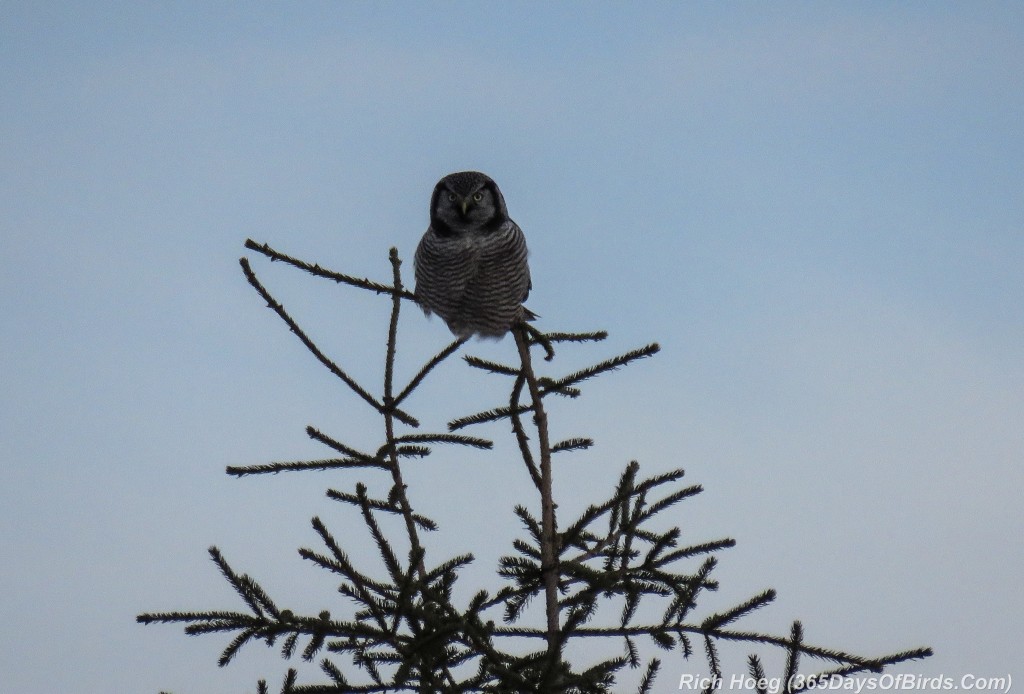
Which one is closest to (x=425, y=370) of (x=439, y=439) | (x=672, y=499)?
(x=439, y=439)

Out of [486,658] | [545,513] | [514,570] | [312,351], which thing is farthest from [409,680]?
[312,351]

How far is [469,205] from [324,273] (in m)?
2.73

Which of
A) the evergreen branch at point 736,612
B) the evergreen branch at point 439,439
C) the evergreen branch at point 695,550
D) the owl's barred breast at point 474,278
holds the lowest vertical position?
the evergreen branch at point 736,612

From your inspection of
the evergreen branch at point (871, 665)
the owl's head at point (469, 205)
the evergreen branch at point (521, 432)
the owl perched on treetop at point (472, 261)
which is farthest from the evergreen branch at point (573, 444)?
the owl's head at point (469, 205)

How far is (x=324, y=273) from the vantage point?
12.5ft

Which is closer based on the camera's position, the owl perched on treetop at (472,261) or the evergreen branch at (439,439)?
the evergreen branch at (439,439)

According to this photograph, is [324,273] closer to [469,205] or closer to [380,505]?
[380,505]

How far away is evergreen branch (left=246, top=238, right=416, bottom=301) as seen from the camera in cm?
356

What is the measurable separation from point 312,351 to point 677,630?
1.60m

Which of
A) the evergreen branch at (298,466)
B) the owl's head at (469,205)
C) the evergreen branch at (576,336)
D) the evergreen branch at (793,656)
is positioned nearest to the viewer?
the evergreen branch at (793,656)

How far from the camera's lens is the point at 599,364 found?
3680mm

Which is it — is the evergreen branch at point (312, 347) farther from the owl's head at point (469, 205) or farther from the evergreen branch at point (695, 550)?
the owl's head at point (469, 205)

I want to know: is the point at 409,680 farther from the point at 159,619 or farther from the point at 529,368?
the point at 529,368

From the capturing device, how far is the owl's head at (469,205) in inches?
255
